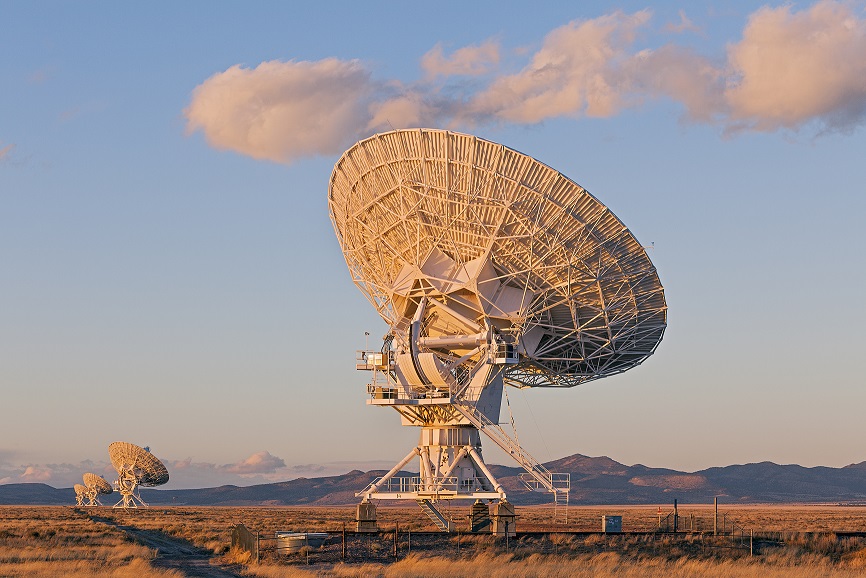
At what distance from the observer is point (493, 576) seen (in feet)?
102

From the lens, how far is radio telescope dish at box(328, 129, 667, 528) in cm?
4497

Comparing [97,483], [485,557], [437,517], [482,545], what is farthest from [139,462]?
[485,557]

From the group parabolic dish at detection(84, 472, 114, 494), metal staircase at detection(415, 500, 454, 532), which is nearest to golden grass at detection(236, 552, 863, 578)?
metal staircase at detection(415, 500, 454, 532)

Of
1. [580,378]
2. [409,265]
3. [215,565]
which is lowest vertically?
[215,565]

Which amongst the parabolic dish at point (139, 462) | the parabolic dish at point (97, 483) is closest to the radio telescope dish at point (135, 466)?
the parabolic dish at point (139, 462)

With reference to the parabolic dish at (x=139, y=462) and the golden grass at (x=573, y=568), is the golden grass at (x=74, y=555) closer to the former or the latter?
the golden grass at (x=573, y=568)

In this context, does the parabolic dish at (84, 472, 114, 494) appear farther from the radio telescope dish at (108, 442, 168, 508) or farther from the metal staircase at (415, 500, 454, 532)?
the metal staircase at (415, 500, 454, 532)

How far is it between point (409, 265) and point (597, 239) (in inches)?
335

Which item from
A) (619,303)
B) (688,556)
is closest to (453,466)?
(619,303)

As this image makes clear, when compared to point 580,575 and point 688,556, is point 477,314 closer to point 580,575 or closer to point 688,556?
point 688,556

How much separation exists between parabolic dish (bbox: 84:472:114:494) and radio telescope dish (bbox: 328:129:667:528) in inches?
3122

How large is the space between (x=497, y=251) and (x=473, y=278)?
4.83 ft

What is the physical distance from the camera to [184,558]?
39.8 m

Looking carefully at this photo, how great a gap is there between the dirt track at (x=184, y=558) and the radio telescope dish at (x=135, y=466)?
49.3m
